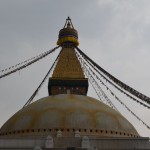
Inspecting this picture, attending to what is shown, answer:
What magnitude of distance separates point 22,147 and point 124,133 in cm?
646

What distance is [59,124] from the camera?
2111 centimetres

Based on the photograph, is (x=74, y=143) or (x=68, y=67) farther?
(x=68, y=67)

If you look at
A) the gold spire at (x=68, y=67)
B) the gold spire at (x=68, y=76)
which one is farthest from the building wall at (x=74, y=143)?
the gold spire at (x=68, y=67)

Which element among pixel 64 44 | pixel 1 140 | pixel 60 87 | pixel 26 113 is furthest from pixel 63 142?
pixel 64 44

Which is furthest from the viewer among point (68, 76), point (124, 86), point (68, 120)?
point (68, 76)

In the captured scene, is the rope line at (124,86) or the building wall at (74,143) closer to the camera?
the rope line at (124,86)

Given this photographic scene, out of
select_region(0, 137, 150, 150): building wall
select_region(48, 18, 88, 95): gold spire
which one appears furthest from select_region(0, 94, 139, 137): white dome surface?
select_region(48, 18, 88, 95): gold spire

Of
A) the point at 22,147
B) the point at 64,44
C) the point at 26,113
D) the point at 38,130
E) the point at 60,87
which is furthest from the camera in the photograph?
the point at 64,44

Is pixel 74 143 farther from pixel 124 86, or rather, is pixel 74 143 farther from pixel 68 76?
pixel 68 76

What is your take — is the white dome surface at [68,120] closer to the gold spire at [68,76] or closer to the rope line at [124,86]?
the rope line at [124,86]

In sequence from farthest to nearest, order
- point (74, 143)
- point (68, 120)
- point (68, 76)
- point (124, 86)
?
point (68, 76)
point (68, 120)
point (124, 86)
point (74, 143)

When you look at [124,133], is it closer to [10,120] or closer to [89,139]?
[89,139]

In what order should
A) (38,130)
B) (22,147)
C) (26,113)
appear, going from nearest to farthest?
(22,147)
(38,130)
(26,113)

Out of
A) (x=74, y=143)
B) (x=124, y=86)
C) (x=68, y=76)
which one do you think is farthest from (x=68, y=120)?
(x=68, y=76)
